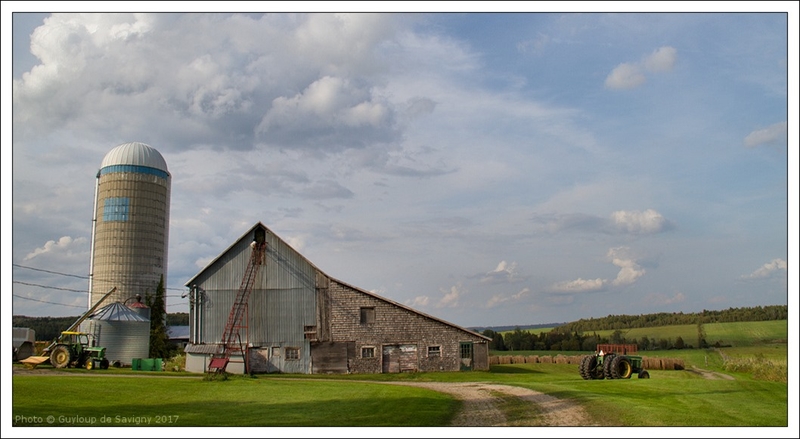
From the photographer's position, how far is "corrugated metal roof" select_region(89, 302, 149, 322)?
44.2 meters

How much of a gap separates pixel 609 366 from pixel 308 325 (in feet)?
62.9

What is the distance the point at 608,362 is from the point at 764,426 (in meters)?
16.0

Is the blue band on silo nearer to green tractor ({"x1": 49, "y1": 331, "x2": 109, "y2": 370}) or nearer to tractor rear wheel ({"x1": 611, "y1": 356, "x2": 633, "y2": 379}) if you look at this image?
green tractor ({"x1": 49, "y1": 331, "x2": 109, "y2": 370})

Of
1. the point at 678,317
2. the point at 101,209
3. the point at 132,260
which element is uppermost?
the point at 101,209

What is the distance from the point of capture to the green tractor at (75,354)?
125 feet

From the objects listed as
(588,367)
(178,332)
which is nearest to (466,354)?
(588,367)

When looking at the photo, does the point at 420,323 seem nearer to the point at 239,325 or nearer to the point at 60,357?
the point at 239,325

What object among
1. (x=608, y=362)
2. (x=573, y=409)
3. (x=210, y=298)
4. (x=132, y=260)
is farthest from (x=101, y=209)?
(x=573, y=409)

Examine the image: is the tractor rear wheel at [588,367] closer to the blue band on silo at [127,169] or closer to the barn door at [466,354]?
the barn door at [466,354]

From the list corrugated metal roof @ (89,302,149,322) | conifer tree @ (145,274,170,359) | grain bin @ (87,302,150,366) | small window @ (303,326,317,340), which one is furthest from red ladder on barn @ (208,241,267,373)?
conifer tree @ (145,274,170,359)

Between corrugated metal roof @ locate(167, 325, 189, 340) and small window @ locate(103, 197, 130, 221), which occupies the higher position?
small window @ locate(103, 197, 130, 221)

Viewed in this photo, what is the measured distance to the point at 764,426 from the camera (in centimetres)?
1884

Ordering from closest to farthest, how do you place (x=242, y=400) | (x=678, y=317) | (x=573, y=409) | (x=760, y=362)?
(x=573, y=409), (x=242, y=400), (x=760, y=362), (x=678, y=317)

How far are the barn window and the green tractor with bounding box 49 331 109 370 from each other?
16.5 meters
